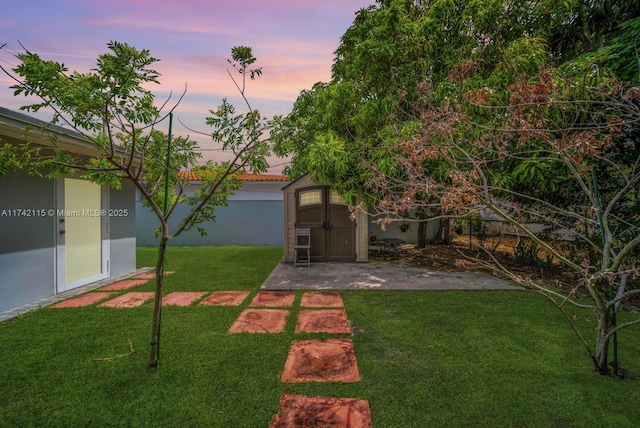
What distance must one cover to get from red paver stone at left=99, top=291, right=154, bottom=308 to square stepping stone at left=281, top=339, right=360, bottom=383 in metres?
2.99

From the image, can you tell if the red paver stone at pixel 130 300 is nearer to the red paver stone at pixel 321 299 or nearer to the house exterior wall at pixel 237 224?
the red paver stone at pixel 321 299

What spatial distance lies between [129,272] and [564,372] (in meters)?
8.11

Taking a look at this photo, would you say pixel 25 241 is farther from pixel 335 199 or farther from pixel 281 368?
pixel 335 199

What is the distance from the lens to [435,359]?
3.06 m

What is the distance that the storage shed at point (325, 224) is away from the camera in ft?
27.3

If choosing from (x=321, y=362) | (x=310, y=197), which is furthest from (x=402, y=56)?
(x=321, y=362)

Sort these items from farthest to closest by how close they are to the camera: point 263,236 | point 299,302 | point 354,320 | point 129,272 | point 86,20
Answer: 1. point 263,236
2. point 129,272
3. point 299,302
4. point 86,20
5. point 354,320

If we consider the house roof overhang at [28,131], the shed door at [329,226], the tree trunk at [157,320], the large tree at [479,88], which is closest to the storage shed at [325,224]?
the shed door at [329,226]

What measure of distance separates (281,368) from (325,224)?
18.3 feet

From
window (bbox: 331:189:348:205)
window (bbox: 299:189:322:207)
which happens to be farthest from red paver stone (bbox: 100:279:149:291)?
window (bbox: 331:189:348:205)

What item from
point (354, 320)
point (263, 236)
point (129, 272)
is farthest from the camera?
point (263, 236)

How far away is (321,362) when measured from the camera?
9.86 ft

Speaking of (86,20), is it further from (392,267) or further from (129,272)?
(392,267)

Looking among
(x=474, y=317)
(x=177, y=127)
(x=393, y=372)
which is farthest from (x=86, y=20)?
(x=474, y=317)
